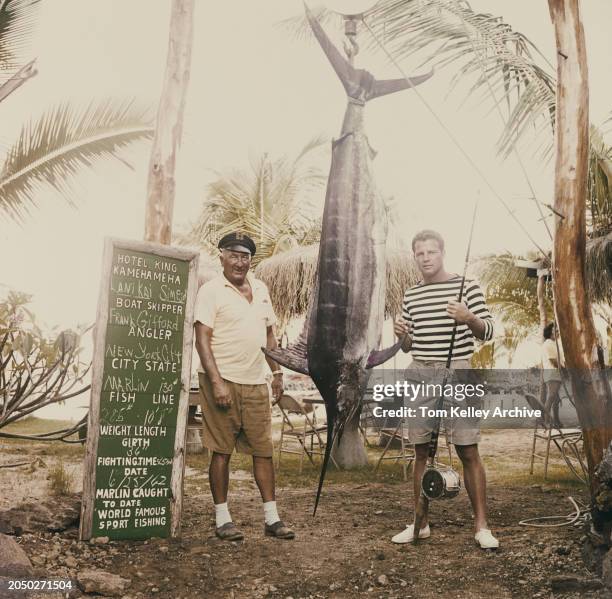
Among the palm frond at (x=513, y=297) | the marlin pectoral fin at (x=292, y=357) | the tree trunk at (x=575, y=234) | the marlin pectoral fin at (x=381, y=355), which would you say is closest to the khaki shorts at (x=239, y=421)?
the marlin pectoral fin at (x=292, y=357)

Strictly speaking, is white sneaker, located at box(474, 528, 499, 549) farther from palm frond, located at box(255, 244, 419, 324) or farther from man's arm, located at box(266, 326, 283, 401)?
palm frond, located at box(255, 244, 419, 324)

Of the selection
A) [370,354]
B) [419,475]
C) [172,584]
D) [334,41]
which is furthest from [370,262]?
[172,584]

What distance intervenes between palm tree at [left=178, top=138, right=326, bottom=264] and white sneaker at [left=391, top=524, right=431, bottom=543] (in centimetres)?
173

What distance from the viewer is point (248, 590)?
2264 mm

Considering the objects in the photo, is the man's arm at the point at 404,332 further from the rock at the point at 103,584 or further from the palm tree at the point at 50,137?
the palm tree at the point at 50,137

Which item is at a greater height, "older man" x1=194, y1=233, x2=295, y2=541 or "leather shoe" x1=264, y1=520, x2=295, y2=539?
"older man" x1=194, y1=233, x2=295, y2=541

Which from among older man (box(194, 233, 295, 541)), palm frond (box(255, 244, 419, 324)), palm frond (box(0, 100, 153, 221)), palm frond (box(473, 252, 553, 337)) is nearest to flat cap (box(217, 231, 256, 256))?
older man (box(194, 233, 295, 541))

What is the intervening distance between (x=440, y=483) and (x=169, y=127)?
1938 mm

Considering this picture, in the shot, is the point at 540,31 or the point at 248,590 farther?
the point at 540,31

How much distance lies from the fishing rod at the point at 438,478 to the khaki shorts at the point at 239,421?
0.62m

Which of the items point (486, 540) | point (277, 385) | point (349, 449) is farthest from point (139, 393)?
point (349, 449)

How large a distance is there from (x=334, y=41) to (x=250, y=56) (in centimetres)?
47

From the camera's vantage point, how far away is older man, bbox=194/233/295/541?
261cm

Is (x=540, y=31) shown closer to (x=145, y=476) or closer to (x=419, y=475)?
(x=419, y=475)
